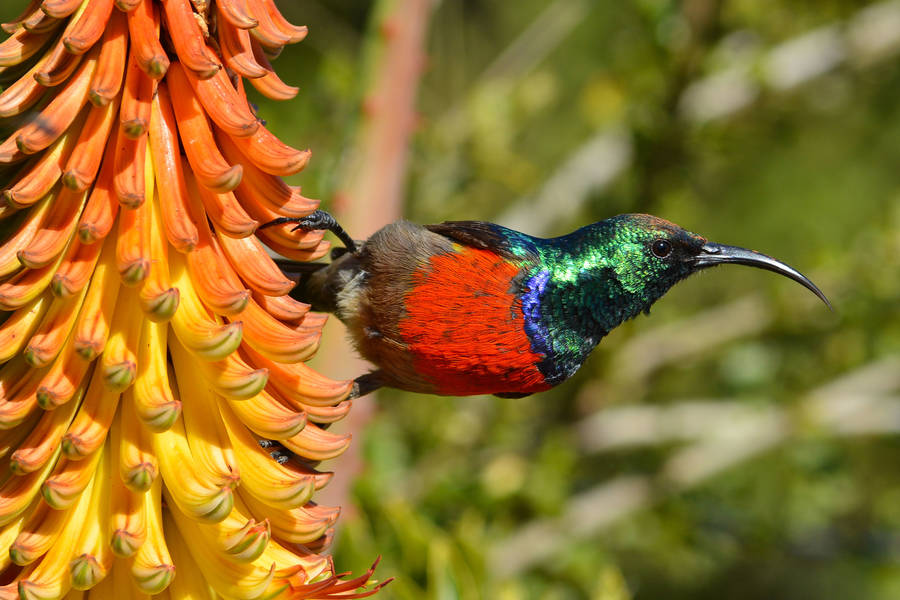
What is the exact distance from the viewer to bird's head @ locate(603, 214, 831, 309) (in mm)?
2430

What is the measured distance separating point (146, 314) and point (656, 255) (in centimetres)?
138

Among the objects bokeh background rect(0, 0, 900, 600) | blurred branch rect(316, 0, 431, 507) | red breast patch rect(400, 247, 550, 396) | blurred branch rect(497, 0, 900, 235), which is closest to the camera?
red breast patch rect(400, 247, 550, 396)

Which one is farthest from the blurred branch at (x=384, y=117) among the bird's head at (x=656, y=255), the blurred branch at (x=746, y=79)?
the blurred branch at (x=746, y=79)

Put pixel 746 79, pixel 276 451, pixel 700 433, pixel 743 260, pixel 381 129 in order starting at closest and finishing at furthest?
pixel 276 451
pixel 743 260
pixel 381 129
pixel 746 79
pixel 700 433

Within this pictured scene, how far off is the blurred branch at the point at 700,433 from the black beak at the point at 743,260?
1.69m

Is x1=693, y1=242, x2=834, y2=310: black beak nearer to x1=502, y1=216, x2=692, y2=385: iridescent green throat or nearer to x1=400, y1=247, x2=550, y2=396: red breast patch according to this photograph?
x1=502, y1=216, x2=692, y2=385: iridescent green throat

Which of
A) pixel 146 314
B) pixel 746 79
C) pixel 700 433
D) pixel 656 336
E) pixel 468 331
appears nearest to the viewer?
pixel 146 314

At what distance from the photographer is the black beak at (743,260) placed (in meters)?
2.40

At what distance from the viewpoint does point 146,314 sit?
1433mm

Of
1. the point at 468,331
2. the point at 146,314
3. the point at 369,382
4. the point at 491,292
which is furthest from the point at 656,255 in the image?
the point at 146,314

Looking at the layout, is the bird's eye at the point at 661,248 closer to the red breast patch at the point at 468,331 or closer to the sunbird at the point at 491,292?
the sunbird at the point at 491,292

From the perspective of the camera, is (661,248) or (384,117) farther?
(384,117)

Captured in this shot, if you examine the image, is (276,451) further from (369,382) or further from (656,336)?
(656,336)

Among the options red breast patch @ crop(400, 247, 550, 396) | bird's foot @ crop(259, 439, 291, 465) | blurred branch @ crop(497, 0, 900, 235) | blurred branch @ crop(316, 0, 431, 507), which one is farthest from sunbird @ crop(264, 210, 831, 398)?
blurred branch @ crop(497, 0, 900, 235)
